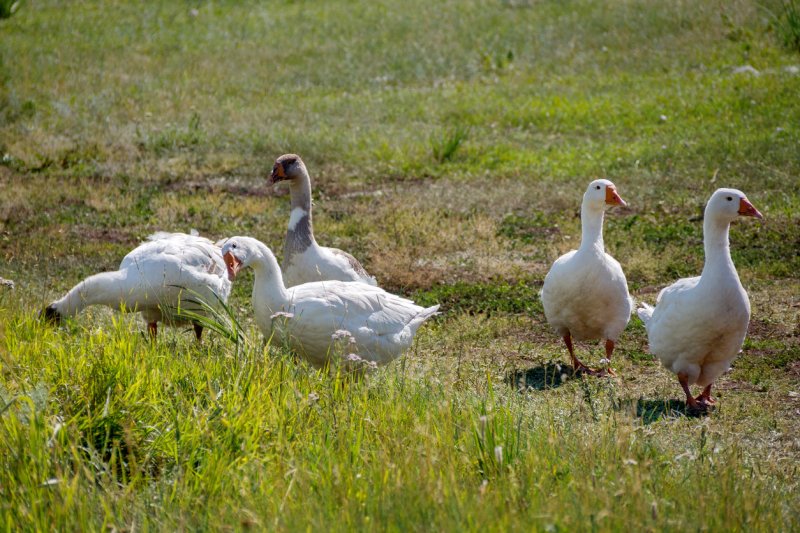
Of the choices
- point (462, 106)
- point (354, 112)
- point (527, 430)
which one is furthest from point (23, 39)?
point (527, 430)

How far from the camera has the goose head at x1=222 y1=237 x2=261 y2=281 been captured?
609 centimetres

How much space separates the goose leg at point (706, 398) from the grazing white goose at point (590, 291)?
0.66 meters

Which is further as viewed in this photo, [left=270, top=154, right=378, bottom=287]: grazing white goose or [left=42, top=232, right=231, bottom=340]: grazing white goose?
[left=270, top=154, right=378, bottom=287]: grazing white goose

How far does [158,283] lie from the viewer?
22.7 ft

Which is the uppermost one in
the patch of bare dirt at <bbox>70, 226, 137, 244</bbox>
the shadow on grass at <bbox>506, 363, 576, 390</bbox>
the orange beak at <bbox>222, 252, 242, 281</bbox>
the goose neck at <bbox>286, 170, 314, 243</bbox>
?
the orange beak at <bbox>222, 252, 242, 281</bbox>

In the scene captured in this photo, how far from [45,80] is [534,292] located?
10.9 meters

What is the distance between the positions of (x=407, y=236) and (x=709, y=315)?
4.37 m

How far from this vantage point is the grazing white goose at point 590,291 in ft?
23.1

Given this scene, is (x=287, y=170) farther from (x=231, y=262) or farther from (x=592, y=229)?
(x=592, y=229)

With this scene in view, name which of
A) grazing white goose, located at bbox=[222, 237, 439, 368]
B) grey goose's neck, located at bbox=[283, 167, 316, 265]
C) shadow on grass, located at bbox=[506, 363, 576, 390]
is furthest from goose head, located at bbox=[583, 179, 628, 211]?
grey goose's neck, located at bbox=[283, 167, 316, 265]

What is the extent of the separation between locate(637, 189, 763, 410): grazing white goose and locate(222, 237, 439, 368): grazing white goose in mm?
1739

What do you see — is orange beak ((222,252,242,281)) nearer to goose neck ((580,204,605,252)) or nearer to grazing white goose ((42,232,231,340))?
grazing white goose ((42,232,231,340))

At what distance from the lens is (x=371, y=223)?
10594mm

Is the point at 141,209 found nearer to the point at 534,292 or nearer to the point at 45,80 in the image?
the point at 534,292
